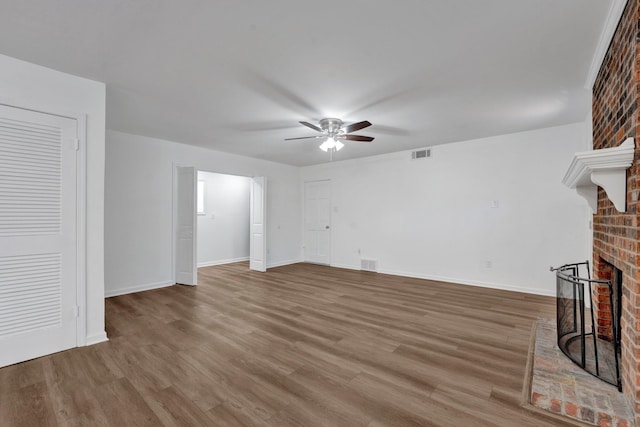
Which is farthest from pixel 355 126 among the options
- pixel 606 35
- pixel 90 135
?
pixel 90 135

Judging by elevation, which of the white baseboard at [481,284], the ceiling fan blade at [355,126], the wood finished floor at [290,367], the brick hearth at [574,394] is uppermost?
the ceiling fan blade at [355,126]

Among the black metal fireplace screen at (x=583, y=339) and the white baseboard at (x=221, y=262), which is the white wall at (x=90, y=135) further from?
the black metal fireplace screen at (x=583, y=339)

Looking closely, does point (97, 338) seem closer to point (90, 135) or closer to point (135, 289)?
point (90, 135)

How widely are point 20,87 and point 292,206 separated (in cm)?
540

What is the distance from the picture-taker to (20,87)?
8.12 feet

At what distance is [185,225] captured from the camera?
518cm

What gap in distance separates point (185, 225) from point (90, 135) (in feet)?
8.50

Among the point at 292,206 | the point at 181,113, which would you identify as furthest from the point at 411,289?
the point at 181,113

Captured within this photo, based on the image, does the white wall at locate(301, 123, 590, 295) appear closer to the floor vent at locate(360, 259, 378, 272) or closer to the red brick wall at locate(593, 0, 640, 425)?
the floor vent at locate(360, 259, 378, 272)

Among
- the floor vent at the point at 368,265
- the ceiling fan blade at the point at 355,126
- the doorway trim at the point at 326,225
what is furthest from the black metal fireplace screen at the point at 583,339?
the doorway trim at the point at 326,225

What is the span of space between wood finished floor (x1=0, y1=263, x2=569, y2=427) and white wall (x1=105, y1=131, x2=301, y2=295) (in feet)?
2.37

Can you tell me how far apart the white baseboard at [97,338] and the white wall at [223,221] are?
4005mm

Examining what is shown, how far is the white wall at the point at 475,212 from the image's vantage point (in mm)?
4266

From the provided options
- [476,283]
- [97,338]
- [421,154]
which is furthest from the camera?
[421,154]
